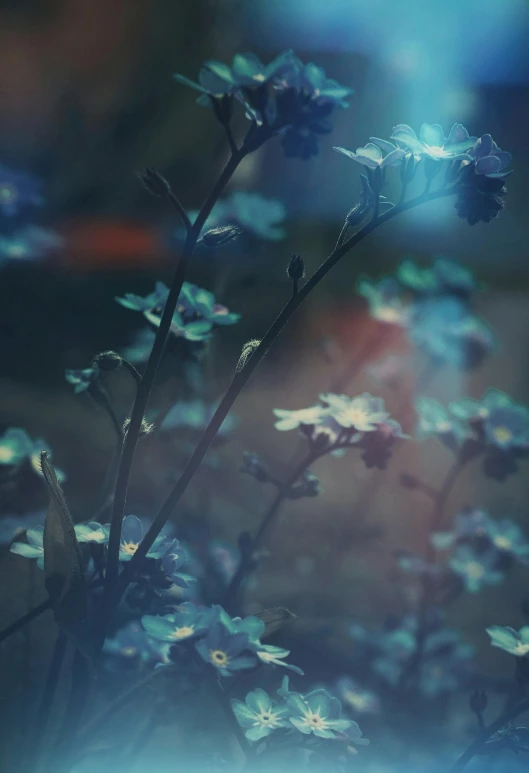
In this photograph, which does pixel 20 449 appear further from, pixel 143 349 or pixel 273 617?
pixel 273 617

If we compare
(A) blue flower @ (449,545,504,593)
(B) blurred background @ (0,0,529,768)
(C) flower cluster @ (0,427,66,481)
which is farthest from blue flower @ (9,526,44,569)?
(A) blue flower @ (449,545,504,593)

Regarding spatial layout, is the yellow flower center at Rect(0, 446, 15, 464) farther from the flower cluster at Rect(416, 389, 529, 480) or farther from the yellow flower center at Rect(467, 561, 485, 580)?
the yellow flower center at Rect(467, 561, 485, 580)

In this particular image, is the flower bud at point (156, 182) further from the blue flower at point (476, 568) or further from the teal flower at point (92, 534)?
the blue flower at point (476, 568)

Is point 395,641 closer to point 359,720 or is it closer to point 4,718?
point 359,720

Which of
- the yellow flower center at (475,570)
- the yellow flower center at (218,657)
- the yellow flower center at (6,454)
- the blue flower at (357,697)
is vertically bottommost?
the blue flower at (357,697)

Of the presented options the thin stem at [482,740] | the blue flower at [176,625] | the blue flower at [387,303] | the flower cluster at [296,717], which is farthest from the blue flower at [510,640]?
the blue flower at [387,303]

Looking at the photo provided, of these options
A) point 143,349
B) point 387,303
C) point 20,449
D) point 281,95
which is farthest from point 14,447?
point 387,303

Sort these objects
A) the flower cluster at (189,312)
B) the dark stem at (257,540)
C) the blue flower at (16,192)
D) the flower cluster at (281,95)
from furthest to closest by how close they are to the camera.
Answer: the blue flower at (16,192) < the dark stem at (257,540) < the flower cluster at (189,312) < the flower cluster at (281,95)
